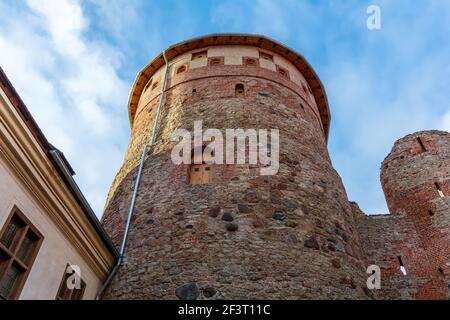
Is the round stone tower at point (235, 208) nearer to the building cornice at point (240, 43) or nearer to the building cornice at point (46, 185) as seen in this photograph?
the building cornice at point (240, 43)

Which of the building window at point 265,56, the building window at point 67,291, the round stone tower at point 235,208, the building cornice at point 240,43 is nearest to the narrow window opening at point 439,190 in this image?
the building cornice at point 240,43

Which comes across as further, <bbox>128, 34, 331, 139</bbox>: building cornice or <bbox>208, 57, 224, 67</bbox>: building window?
<bbox>128, 34, 331, 139</bbox>: building cornice

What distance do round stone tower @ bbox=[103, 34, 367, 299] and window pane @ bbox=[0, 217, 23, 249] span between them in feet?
8.19

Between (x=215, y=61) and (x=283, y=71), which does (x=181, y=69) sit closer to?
(x=215, y=61)

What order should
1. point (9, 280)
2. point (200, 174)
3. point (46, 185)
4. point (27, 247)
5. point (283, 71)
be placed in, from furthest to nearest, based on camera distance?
point (283, 71), point (200, 174), point (46, 185), point (27, 247), point (9, 280)

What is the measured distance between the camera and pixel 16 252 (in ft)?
16.1

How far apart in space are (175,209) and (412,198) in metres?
9.20

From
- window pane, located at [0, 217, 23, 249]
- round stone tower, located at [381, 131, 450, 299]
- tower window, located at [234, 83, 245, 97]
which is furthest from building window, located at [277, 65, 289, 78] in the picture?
window pane, located at [0, 217, 23, 249]

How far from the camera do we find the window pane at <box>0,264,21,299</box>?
4663 mm

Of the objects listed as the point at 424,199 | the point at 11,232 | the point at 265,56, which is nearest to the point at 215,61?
the point at 265,56

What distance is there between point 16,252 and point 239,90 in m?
7.94

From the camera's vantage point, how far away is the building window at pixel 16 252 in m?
4.71

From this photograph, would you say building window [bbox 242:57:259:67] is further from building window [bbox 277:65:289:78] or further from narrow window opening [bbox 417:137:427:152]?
narrow window opening [bbox 417:137:427:152]

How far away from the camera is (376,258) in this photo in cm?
1105
